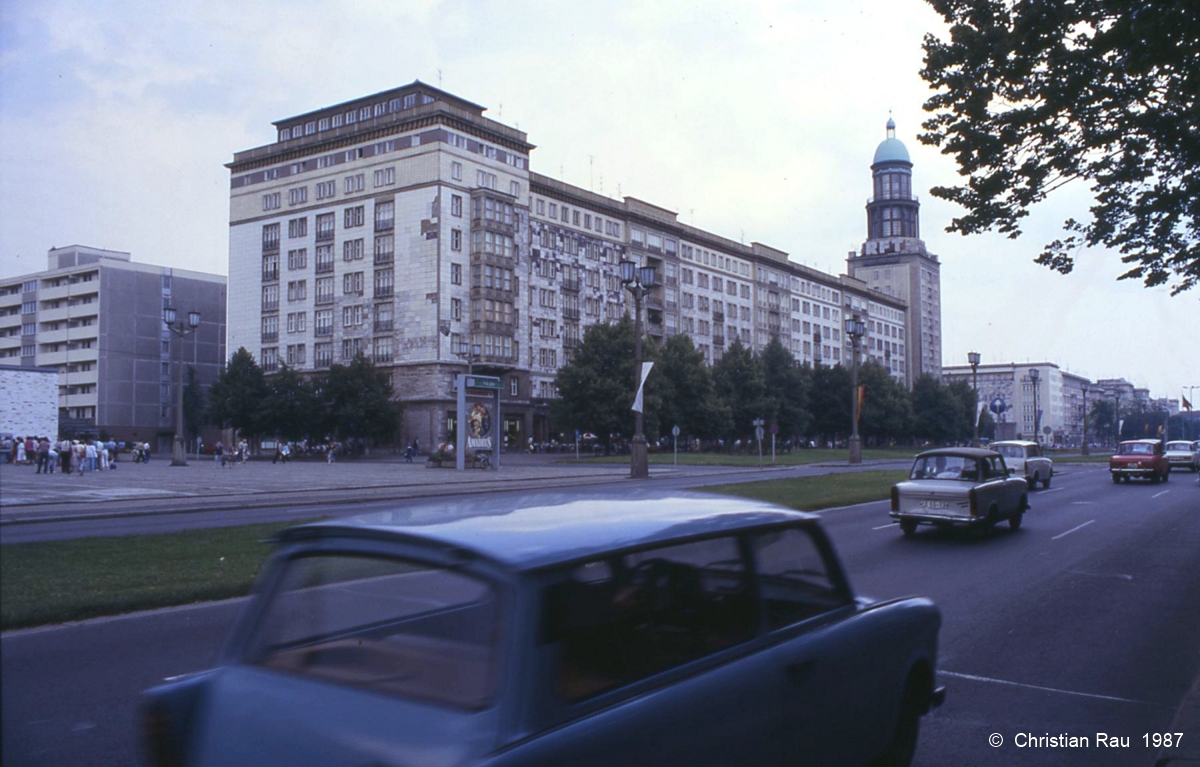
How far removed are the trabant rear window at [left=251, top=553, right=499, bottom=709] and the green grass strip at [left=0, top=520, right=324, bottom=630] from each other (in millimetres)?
4476

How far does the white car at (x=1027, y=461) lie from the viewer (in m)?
30.2

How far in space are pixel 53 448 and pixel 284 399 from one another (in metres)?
30.7

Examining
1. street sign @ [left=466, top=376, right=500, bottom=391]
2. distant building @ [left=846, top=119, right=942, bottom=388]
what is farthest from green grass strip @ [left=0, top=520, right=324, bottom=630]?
distant building @ [left=846, top=119, right=942, bottom=388]

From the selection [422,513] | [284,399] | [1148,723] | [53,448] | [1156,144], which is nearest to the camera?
[422,513]

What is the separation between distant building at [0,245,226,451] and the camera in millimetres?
86750

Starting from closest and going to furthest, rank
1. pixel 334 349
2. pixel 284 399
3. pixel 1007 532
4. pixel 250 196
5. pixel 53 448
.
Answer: pixel 1007 532
pixel 53 448
pixel 284 399
pixel 334 349
pixel 250 196

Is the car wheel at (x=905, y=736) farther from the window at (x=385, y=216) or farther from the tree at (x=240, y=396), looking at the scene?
the tree at (x=240, y=396)

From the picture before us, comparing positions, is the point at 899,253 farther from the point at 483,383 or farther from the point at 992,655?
the point at 992,655

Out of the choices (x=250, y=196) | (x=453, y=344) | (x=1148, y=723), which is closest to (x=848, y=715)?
(x=1148, y=723)

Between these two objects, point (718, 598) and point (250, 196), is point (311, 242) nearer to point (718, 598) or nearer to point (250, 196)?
point (250, 196)

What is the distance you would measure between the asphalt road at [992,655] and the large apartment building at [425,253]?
61841 mm

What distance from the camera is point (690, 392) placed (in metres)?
77.8

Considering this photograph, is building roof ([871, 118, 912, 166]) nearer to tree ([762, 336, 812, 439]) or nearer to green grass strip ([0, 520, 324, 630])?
tree ([762, 336, 812, 439])

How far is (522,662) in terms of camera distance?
2.68 m
